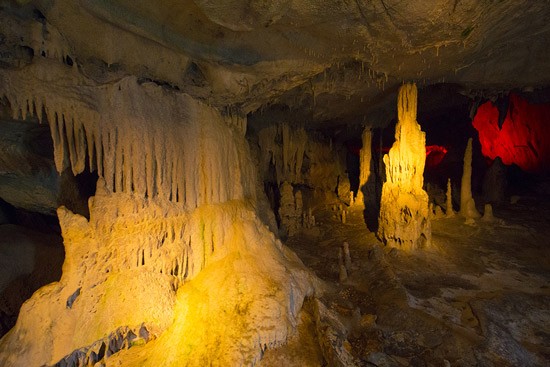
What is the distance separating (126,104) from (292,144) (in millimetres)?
10125

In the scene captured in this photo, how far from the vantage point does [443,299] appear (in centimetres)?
671

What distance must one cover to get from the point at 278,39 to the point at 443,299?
672cm

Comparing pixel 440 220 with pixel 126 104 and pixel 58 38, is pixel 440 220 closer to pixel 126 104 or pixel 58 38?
pixel 126 104

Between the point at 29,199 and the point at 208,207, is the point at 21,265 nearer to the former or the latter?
the point at 29,199

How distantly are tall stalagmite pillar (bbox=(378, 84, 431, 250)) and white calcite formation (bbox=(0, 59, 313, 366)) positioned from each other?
4856mm

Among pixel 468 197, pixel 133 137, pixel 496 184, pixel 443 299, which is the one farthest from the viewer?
pixel 496 184

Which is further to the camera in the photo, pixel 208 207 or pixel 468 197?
pixel 468 197

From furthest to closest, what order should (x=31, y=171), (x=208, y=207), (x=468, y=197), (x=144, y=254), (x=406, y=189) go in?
(x=468, y=197) → (x=406, y=189) → (x=31, y=171) → (x=208, y=207) → (x=144, y=254)

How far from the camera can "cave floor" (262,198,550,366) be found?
4953mm

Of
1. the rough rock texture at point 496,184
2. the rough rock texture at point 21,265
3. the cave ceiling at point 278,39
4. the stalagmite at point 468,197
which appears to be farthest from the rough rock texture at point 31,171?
the rough rock texture at point 496,184

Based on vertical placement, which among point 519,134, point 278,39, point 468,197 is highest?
point 278,39

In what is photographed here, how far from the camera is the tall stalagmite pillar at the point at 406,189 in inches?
375

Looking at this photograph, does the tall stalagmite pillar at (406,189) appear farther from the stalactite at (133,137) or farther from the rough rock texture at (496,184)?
the rough rock texture at (496,184)

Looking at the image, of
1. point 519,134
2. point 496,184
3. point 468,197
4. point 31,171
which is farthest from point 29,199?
point 519,134
